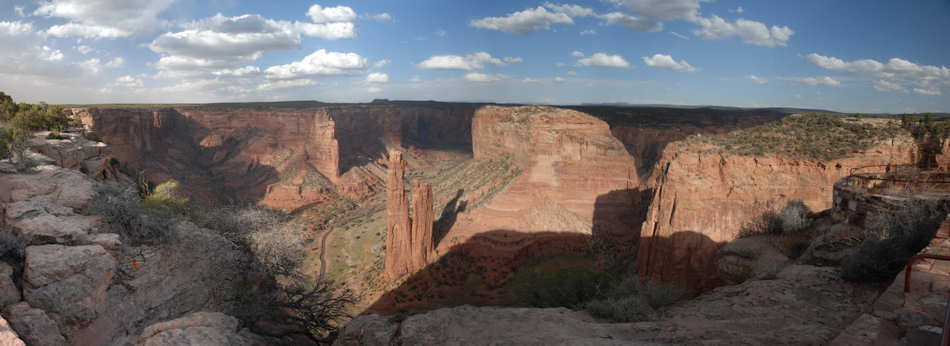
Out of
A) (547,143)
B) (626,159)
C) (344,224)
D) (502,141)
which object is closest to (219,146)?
(344,224)

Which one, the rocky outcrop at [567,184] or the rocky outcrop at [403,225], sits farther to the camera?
the rocky outcrop at [567,184]

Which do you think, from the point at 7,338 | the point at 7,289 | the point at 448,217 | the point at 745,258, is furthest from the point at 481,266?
the point at 7,338

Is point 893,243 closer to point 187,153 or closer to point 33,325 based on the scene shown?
point 33,325

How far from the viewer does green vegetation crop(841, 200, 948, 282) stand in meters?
7.40

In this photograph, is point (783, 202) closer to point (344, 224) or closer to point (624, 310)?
point (624, 310)

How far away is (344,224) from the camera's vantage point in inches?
1634

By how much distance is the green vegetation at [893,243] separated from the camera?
7402 millimetres

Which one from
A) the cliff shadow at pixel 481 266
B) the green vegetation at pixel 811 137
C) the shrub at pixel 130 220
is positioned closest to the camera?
the shrub at pixel 130 220

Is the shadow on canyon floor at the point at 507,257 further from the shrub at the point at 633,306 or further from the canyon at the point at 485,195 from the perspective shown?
the shrub at the point at 633,306

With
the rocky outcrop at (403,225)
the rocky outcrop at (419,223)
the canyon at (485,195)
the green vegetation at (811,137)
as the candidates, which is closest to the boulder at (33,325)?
the canyon at (485,195)

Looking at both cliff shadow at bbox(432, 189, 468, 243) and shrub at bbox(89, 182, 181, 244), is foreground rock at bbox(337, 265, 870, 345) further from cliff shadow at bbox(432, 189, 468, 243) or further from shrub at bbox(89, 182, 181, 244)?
cliff shadow at bbox(432, 189, 468, 243)

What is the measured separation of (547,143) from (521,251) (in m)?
9.12

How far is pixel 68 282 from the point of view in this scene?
5410 millimetres

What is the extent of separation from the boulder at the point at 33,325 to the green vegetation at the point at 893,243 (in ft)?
45.4
